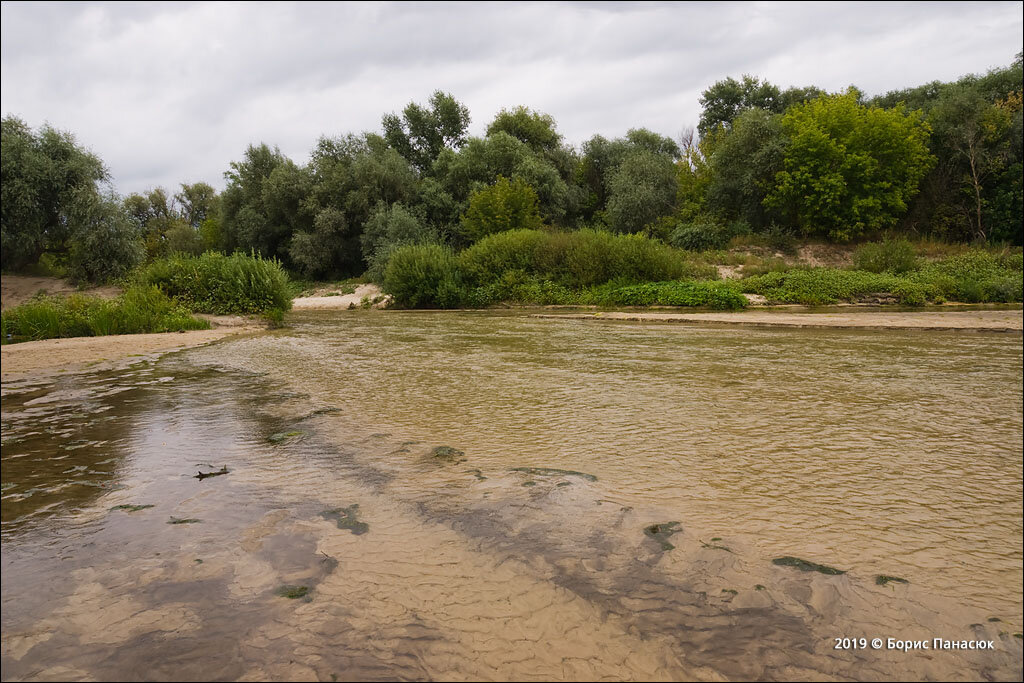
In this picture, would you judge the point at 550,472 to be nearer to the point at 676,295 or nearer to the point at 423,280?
the point at 676,295

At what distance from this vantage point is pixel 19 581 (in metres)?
1.98

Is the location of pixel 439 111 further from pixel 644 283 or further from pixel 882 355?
pixel 882 355

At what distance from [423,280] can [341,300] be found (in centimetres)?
646

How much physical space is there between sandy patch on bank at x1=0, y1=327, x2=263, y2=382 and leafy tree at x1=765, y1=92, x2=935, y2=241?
26798 mm

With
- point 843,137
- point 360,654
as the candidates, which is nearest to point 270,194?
point 843,137

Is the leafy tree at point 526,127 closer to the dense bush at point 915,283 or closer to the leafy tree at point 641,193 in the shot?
the leafy tree at point 641,193

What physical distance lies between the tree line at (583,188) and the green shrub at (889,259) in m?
5.52

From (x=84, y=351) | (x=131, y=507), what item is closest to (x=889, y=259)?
(x=131, y=507)

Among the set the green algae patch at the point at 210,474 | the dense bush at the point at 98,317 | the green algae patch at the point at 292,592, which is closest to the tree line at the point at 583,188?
the dense bush at the point at 98,317

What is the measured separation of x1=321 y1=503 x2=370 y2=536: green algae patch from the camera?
2385mm

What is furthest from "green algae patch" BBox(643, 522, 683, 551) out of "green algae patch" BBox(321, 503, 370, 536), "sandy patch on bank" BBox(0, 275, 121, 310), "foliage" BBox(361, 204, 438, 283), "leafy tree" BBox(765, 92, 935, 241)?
"leafy tree" BBox(765, 92, 935, 241)

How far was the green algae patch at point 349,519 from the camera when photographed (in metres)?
2.38

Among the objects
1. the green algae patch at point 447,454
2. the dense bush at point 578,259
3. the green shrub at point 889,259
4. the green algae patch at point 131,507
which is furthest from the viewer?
the dense bush at point 578,259

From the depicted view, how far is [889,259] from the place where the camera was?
20.1 meters
